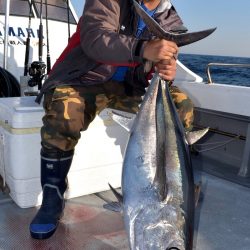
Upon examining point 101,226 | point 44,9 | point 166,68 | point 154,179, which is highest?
point 44,9

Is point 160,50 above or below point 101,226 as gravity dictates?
above

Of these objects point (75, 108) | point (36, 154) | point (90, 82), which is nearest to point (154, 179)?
point (75, 108)

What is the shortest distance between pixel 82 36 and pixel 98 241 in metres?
1.12

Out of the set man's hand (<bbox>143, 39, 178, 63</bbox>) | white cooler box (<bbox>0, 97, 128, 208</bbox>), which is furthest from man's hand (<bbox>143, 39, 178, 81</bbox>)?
white cooler box (<bbox>0, 97, 128, 208</bbox>)

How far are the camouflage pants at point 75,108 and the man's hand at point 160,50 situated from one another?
616 millimetres

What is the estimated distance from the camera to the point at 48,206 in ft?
7.42

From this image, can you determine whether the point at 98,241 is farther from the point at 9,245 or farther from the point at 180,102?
the point at 180,102

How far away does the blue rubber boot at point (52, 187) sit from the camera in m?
2.21

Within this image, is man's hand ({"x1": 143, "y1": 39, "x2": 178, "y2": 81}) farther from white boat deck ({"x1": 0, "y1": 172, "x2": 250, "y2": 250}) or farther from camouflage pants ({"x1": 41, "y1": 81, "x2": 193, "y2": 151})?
white boat deck ({"x1": 0, "y1": 172, "x2": 250, "y2": 250})

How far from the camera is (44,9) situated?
5348mm

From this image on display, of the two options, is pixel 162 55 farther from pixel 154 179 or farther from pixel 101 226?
pixel 101 226

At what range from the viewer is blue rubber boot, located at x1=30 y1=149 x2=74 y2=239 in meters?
2.21

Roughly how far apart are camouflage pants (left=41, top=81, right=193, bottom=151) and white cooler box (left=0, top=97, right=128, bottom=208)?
0.20 m

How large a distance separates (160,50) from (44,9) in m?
3.99
